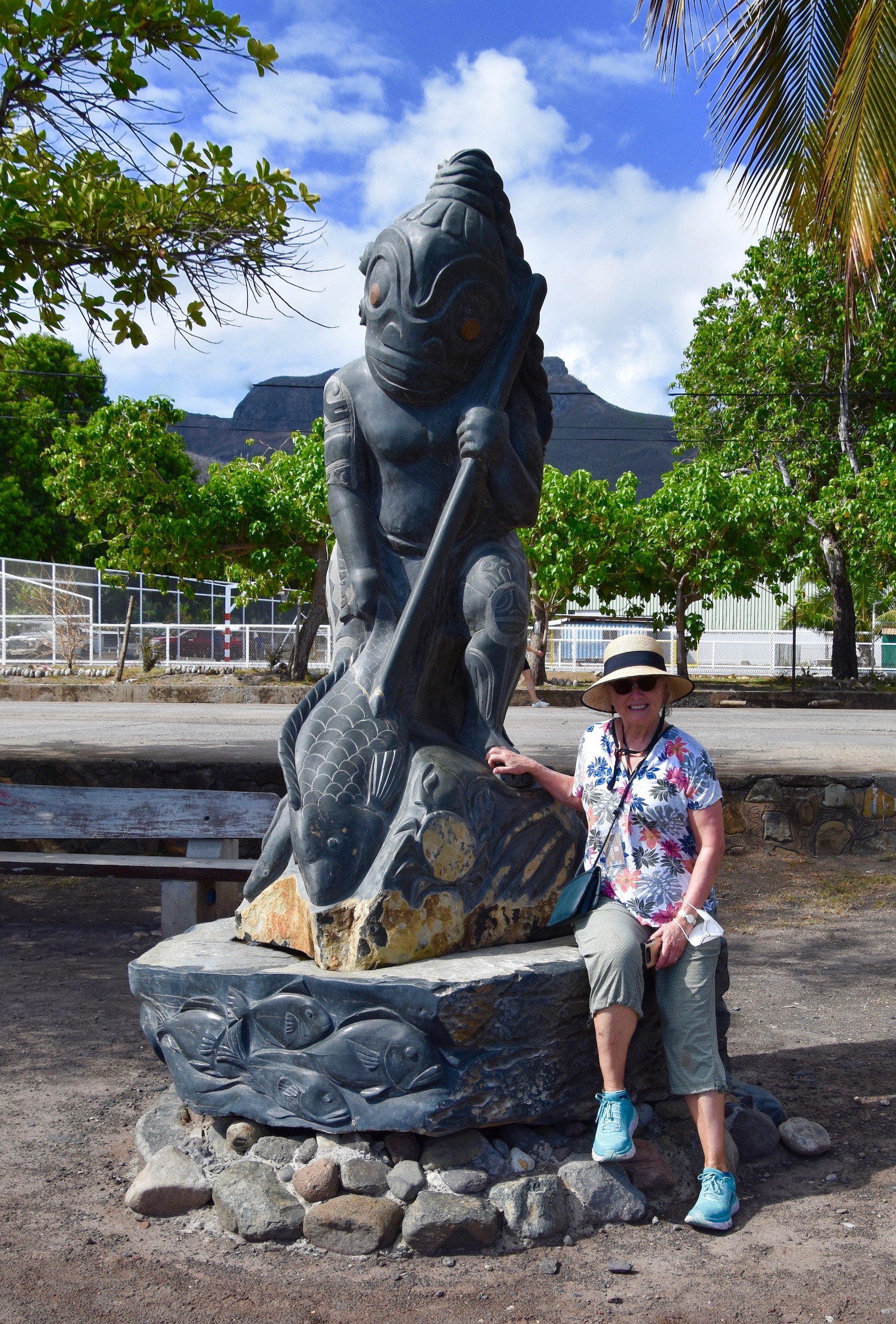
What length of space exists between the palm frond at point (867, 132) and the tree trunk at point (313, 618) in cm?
1092

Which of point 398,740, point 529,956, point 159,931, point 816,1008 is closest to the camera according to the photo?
point 529,956

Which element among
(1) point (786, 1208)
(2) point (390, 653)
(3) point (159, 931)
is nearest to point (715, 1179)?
(1) point (786, 1208)

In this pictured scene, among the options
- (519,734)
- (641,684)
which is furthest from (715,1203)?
(519,734)

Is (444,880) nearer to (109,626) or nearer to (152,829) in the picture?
(152,829)

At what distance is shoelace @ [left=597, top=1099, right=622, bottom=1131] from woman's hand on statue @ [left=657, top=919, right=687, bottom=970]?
0.35 metres

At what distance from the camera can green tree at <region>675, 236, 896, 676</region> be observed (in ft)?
59.8

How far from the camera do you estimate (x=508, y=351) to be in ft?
11.4

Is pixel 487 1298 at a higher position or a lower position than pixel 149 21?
lower

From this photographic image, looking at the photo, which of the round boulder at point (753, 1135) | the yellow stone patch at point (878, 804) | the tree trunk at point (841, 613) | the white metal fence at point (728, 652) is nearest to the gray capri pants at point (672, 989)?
the round boulder at point (753, 1135)

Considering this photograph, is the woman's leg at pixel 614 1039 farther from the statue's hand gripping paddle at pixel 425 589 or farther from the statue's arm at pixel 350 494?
the statue's arm at pixel 350 494

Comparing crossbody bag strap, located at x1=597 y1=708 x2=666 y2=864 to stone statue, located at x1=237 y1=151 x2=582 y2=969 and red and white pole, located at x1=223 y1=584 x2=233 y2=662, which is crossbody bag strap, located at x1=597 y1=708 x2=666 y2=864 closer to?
stone statue, located at x1=237 y1=151 x2=582 y2=969

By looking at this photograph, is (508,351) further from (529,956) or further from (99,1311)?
(99,1311)

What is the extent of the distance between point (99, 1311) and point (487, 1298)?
32.6 inches

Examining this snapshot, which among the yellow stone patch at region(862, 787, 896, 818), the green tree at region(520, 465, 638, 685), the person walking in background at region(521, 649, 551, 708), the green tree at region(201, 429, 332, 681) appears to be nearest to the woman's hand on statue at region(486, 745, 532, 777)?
the yellow stone patch at region(862, 787, 896, 818)
